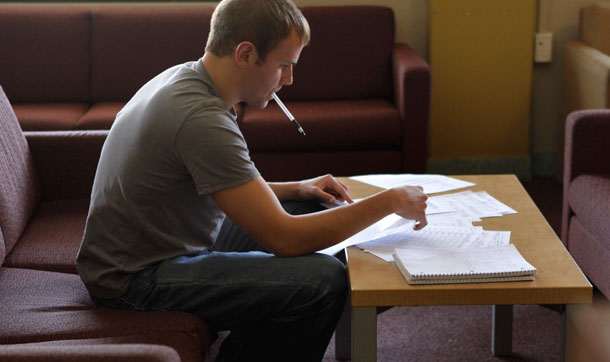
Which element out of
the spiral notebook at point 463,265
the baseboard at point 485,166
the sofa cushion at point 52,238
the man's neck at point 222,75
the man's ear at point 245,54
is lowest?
the baseboard at point 485,166

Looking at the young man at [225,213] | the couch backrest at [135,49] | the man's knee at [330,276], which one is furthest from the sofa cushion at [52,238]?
the couch backrest at [135,49]

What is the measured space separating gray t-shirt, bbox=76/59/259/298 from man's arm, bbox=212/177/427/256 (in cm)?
4

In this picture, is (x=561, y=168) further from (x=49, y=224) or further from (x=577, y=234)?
(x=49, y=224)

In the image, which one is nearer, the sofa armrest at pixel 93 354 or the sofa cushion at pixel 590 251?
the sofa armrest at pixel 93 354

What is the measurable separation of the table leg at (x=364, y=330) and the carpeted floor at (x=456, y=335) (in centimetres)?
62

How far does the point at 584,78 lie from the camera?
3.36 m

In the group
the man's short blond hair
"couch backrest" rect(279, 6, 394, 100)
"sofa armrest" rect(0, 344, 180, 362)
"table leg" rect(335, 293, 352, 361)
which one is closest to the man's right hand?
the man's short blond hair

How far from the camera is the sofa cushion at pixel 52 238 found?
1.89 meters

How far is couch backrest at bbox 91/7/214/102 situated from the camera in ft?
11.6

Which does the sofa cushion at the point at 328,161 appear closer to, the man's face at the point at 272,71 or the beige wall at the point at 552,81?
the beige wall at the point at 552,81

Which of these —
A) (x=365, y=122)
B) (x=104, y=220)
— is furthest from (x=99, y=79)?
(x=104, y=220)

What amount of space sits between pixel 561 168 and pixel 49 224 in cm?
237

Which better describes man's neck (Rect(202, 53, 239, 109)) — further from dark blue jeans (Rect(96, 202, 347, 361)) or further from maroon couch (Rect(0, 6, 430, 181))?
maroon couch (Rect(0, 6, 430, 181))

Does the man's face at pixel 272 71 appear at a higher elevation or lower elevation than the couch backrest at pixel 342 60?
higher
